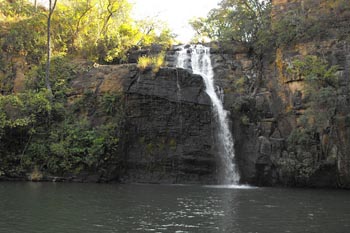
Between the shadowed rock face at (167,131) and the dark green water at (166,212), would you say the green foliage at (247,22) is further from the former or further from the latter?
the dark green water at (166,212)

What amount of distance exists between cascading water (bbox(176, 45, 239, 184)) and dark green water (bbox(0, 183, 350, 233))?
6.08 metres

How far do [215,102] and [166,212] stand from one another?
15.1 metres

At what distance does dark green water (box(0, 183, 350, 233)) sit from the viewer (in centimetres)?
1147

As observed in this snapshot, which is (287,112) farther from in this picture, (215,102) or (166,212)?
(166,212)

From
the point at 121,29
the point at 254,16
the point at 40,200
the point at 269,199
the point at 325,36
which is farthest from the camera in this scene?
the point at 121,29

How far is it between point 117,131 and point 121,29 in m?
15.0

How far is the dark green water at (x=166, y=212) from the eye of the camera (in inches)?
452

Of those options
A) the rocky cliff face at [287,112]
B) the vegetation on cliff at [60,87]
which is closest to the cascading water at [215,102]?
the rocky cliff face at [287,112]

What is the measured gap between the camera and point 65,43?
3534cm

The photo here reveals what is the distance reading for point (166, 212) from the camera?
45.8 feet

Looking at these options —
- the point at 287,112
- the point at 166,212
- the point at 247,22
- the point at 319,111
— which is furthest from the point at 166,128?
the point at 166,212

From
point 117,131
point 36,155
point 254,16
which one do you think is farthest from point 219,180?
point 254,16

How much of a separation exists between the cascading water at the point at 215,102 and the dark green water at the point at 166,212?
19.9 feet

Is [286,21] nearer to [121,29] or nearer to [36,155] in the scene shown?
[121,29]
